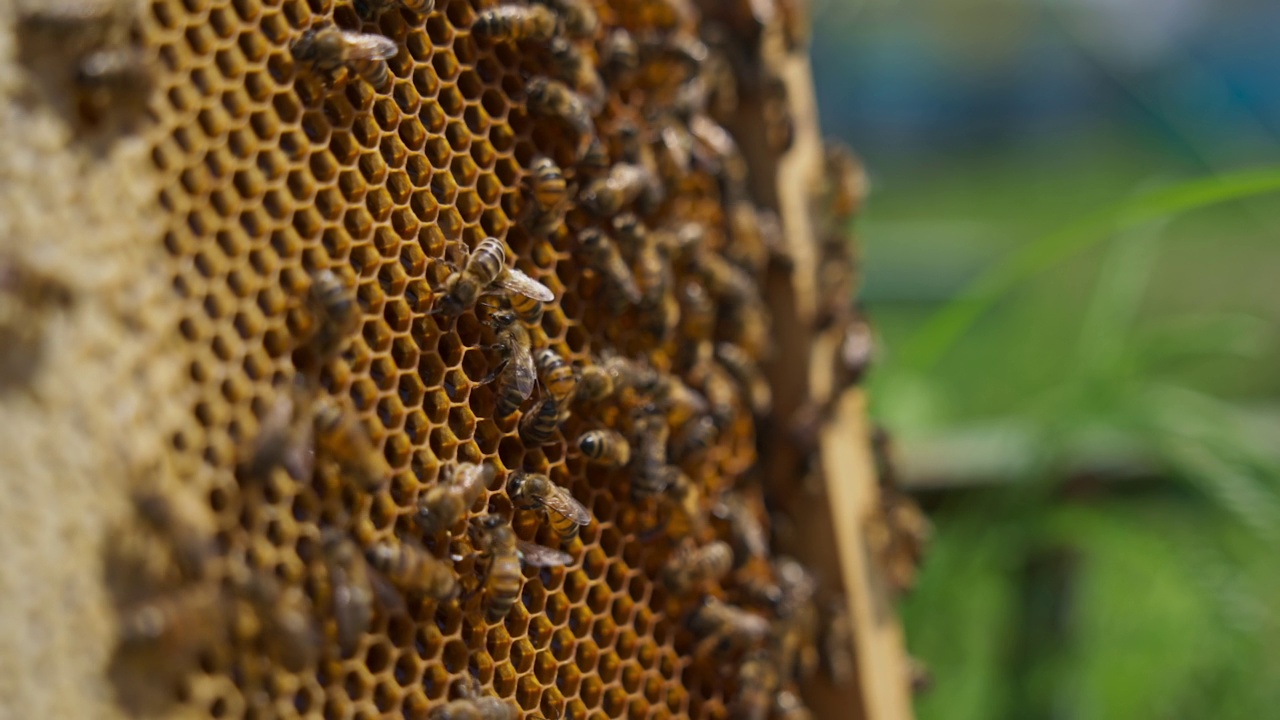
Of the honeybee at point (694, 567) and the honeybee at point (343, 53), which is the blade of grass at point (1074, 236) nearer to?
the honeybee at point (694, 567)

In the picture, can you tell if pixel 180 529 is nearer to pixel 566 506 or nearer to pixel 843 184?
pixel 566 506

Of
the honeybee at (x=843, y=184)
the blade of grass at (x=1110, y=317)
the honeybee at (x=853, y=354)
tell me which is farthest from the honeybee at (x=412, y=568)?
the blade of grass at (x=1110, y=317)

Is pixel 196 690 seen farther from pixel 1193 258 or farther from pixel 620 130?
pixel 1193 258

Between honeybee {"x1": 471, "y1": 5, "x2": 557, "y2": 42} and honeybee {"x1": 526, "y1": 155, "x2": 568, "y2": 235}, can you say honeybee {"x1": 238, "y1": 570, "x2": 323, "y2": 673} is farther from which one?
honeybee {"x1": 471, "y1": 5, "x2": 557, "y2": 42}

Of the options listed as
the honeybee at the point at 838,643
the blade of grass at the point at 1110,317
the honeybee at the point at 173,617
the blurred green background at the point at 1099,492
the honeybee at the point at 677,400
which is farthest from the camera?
the blade of grass at the point at 1110,317

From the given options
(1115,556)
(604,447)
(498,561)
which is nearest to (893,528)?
(604,447)

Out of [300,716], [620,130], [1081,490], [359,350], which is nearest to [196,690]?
[300,716]
